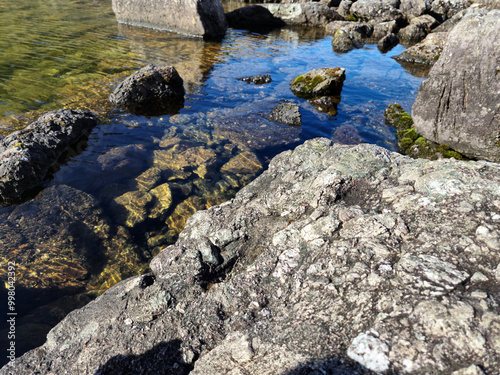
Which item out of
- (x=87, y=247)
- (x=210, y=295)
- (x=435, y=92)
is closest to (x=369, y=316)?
(x=210, y=295)

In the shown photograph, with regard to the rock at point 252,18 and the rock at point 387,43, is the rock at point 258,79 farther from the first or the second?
the rock at point 252,18

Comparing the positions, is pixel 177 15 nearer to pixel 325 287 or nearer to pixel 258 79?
pixel 258 79

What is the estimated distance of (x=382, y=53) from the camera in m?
23.4

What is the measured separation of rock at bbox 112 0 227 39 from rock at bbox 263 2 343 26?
10.1 m

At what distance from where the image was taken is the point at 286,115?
39.9 ft

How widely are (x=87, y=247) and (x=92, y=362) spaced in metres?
3.43

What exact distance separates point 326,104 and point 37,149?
11549 mm

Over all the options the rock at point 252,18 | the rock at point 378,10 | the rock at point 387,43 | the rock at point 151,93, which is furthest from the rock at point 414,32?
the rock at point 151,93

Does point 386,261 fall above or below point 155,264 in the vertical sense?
above

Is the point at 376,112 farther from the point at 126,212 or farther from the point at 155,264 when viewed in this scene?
the point at 155,264

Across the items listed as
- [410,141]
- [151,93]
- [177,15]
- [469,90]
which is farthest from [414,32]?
[151,93]

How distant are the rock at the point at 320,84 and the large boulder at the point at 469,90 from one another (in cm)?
503

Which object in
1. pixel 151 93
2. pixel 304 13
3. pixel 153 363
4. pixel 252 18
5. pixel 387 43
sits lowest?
pixel 153 363

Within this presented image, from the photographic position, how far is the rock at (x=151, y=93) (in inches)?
481
